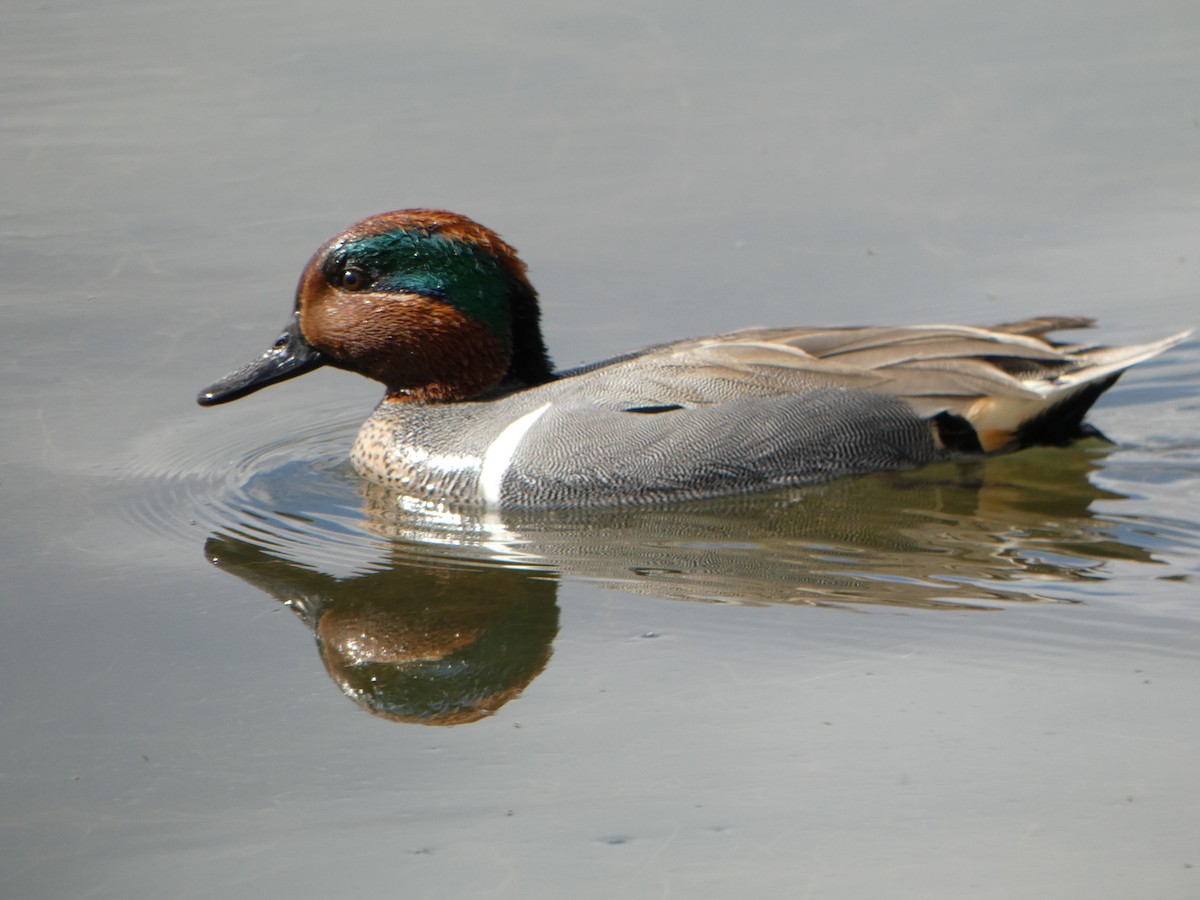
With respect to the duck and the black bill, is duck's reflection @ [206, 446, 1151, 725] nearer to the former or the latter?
the duck

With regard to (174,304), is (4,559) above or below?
below

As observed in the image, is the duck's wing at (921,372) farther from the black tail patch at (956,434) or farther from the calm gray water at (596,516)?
the calm gray water at (596,516)

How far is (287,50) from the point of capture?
1138 centimetres

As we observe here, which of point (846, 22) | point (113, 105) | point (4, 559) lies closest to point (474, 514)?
point (4, 559)

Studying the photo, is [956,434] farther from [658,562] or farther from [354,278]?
[354,278]

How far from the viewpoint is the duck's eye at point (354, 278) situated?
24.7 ft

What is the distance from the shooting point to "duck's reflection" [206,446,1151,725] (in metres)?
5.86

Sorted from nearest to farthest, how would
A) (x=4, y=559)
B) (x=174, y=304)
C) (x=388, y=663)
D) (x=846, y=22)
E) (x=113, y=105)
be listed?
(x=388, y=663), (x=4, y=559), (x=174, y=304), (x=113, y=105), (x=846, y=22)

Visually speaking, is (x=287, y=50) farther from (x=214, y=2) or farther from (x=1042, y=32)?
(x=1042, y=32)

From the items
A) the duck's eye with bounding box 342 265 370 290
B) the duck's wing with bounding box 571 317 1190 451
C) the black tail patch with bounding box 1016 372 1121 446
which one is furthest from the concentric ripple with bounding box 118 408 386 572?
the black tail patch with bounding box 1016 372 1121 446

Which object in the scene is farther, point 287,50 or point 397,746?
point 287,50

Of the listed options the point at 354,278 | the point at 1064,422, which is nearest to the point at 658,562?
the point at 354,278

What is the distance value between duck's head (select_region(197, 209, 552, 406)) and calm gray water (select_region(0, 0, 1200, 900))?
0.52m

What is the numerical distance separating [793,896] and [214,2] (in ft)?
30.7
